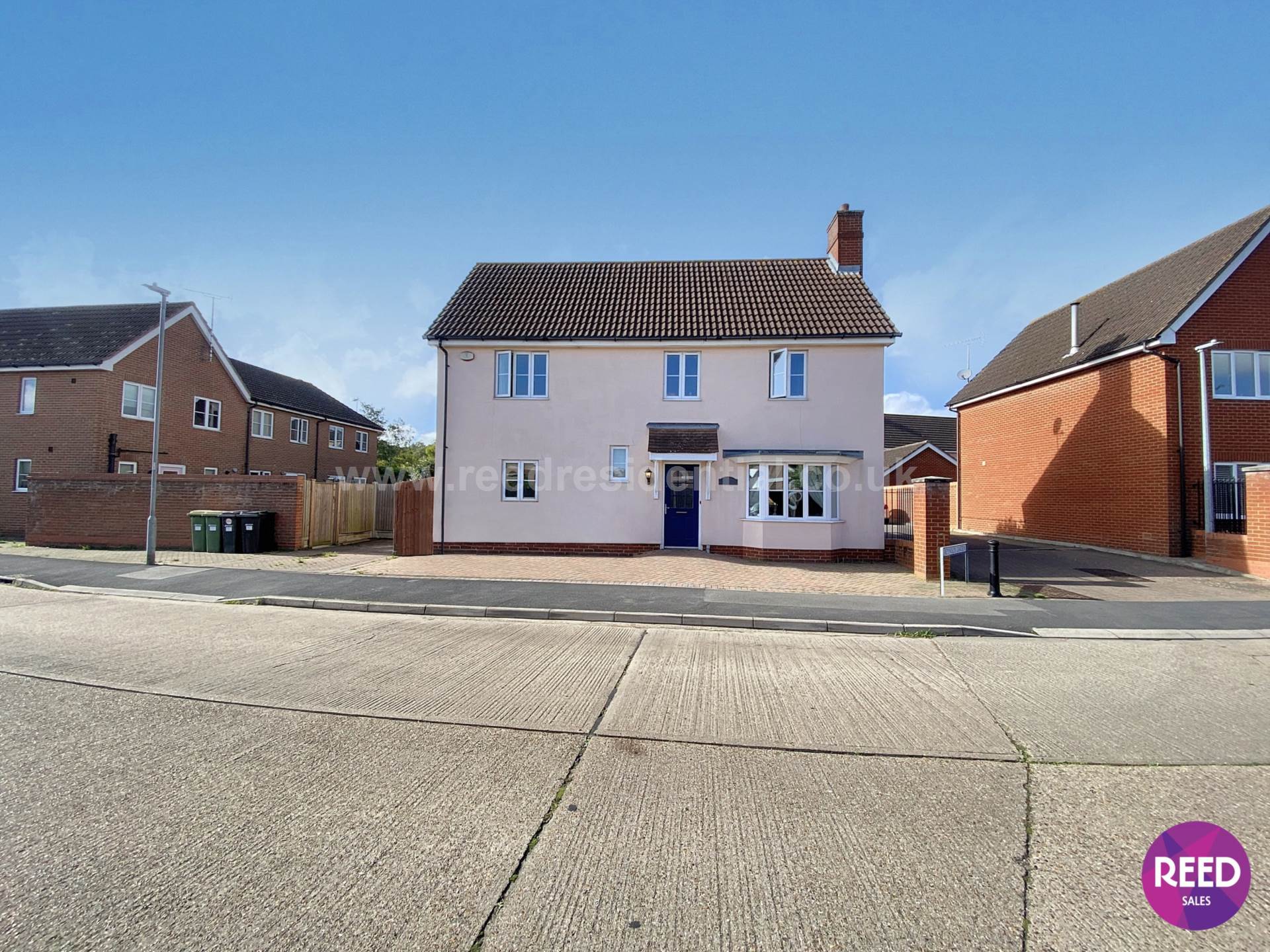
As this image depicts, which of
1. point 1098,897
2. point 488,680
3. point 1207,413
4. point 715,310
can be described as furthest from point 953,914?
point 1207,413

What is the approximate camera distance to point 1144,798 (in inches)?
150

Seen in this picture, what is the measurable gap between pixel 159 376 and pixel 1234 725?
64.8 feet

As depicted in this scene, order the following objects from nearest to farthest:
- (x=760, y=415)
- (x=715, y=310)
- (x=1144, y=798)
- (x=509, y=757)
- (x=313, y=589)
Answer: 1. (x=1144, y=798)
2. (x=509, y=757)
3. (x=313, y=589)
4. (x=760, y=415)
5. (x=715, y=310)

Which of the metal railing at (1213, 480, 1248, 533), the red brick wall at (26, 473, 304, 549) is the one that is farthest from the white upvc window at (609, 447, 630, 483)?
the metal railing at (1213, 480, 1248, 533)

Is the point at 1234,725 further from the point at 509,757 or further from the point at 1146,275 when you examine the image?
the point at 1146,275

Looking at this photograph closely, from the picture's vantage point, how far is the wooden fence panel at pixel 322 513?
1764 cm

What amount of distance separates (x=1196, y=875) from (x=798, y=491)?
1233 cm

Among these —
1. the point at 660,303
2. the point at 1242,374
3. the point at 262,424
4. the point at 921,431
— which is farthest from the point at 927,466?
the point at 262,424

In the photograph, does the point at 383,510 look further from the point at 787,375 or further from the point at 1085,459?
the point at 1085,459

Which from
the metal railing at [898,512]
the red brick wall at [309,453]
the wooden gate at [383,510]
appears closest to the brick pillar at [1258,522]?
the metal railing at [898,512]

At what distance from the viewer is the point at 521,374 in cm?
1695

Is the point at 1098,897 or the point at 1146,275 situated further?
the point at 1146,275

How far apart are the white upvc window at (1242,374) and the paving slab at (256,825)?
66.0 ft

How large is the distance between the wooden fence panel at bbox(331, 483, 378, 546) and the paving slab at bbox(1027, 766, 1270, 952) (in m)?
18.9
